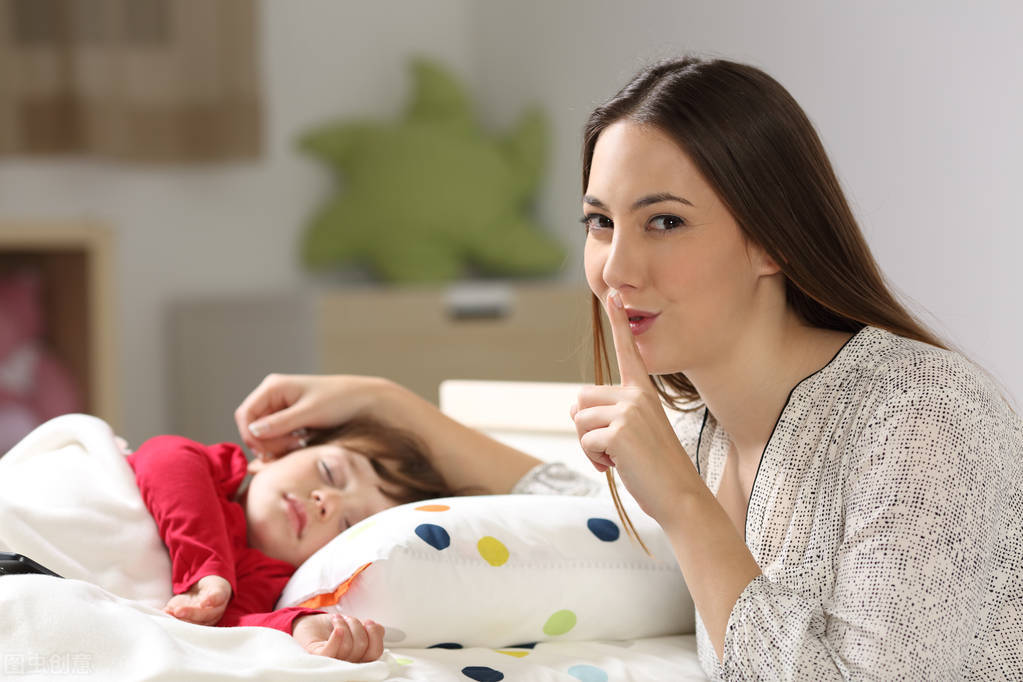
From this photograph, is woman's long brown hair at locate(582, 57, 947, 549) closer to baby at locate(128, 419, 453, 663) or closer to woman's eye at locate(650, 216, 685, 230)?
woman's eye at locate(650, 216, 685, 230)

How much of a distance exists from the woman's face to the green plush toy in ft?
7.40

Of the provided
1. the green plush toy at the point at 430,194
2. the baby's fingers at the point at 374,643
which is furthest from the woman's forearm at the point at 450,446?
the green plush toy at the point at 430,194

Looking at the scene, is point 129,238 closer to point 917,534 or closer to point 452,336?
point 452,336

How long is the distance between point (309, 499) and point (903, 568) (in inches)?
27.3

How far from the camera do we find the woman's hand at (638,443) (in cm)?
95

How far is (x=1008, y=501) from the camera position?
0.95 metres

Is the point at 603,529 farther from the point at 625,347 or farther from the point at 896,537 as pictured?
the point at 896,537

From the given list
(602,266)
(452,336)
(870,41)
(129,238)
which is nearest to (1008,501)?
(602,266)

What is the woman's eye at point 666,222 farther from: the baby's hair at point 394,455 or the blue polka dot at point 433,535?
the baby's hair at point 394,455

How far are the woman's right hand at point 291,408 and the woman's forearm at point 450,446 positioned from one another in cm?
2

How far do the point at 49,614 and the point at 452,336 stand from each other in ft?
7.01

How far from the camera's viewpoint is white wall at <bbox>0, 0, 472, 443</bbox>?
10.1 feet

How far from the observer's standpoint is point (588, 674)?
1.07m

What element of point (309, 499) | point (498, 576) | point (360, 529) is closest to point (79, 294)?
point (309, 499)
